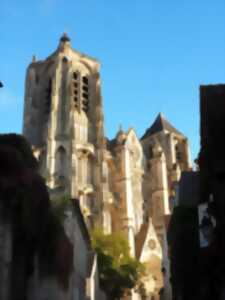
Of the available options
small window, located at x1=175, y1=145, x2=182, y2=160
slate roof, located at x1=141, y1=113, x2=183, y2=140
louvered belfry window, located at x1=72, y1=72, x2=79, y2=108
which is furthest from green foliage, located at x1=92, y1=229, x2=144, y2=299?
slate roof, located at x1=141, y1=113, x2=183, y2=140

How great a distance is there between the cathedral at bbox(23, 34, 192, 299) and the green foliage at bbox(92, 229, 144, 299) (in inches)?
239

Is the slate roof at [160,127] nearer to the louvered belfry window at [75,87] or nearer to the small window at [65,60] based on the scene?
the louvered belfry window at [75,87]

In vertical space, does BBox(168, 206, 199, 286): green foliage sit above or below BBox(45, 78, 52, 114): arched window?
below

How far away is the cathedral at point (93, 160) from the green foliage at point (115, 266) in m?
6.08

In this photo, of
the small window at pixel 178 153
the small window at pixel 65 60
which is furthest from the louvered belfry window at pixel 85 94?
the small window at pixel 178 153

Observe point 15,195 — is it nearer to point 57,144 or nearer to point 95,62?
point 57,144

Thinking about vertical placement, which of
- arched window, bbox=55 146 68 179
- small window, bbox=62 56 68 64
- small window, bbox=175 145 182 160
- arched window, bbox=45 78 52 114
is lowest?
arched window, bbox=55 146 68 179

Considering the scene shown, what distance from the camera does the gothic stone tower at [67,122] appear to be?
53.1 meters

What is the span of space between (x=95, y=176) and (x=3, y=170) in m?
38.4

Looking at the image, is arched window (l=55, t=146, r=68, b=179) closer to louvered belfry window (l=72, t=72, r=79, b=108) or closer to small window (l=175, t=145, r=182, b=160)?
louvered belfry window (l=72, t=72, r=79, b=108)

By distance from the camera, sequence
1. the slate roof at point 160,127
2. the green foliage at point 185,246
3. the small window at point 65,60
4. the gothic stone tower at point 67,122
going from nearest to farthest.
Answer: the green foliage at point 185,246
the gothic stone tower at point 67,122
the small window at point 65,60
the slate roof at point 160,127

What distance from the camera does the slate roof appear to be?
7714 cm

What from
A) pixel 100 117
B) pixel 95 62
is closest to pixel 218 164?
pixel 100 117

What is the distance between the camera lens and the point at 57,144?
181 ft
